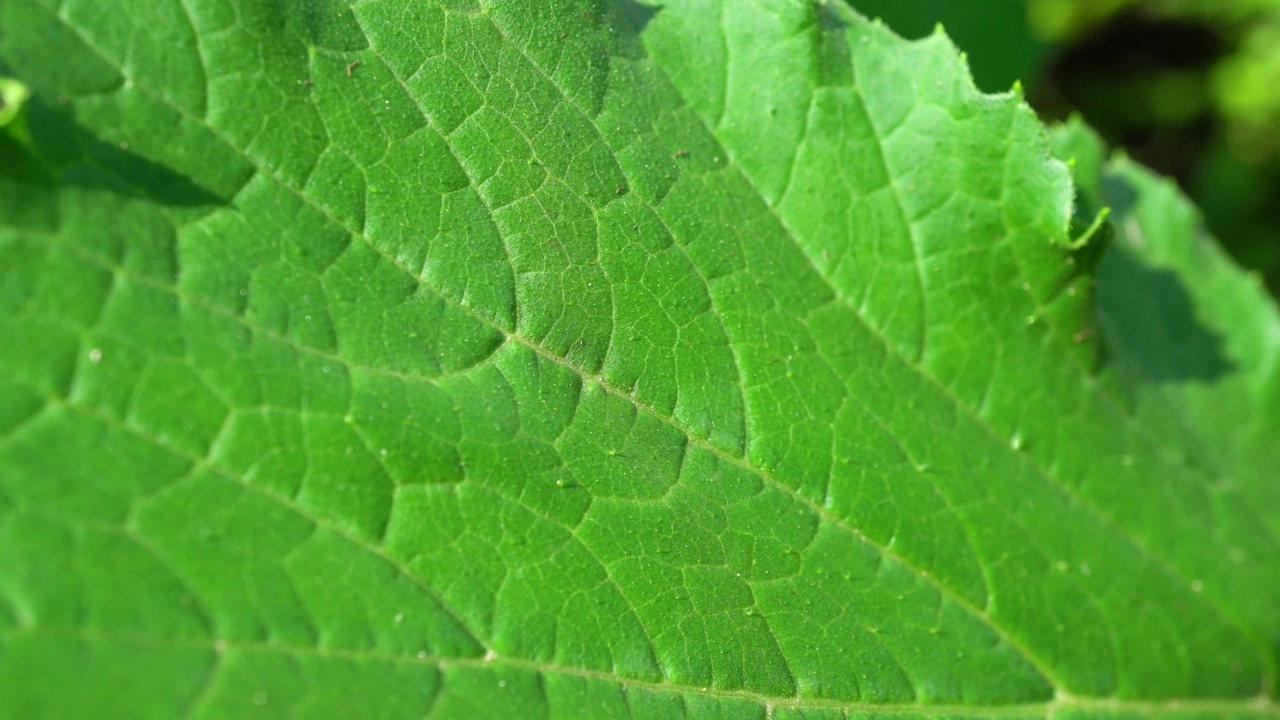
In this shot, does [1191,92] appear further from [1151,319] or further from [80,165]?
[80,165]

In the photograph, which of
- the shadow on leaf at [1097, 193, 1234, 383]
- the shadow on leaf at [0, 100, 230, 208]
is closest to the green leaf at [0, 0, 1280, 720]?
the shadow on leaf at [0, 100, 230, 208]

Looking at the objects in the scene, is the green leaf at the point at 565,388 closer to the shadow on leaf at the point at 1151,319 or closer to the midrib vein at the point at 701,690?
the midrib vein at the point at 701,690

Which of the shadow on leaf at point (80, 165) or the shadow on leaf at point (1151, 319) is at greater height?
the shadow on leaf at point (1151, 319)

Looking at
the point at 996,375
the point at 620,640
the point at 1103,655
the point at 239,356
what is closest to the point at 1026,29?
the point at 996,375

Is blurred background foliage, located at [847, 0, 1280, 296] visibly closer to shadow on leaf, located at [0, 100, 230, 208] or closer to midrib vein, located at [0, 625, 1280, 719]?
midrib vein, located at [0, 625, 1280, 719]

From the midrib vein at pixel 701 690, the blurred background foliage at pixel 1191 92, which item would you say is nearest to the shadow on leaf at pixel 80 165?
the midrib vein at pixel 701 690
